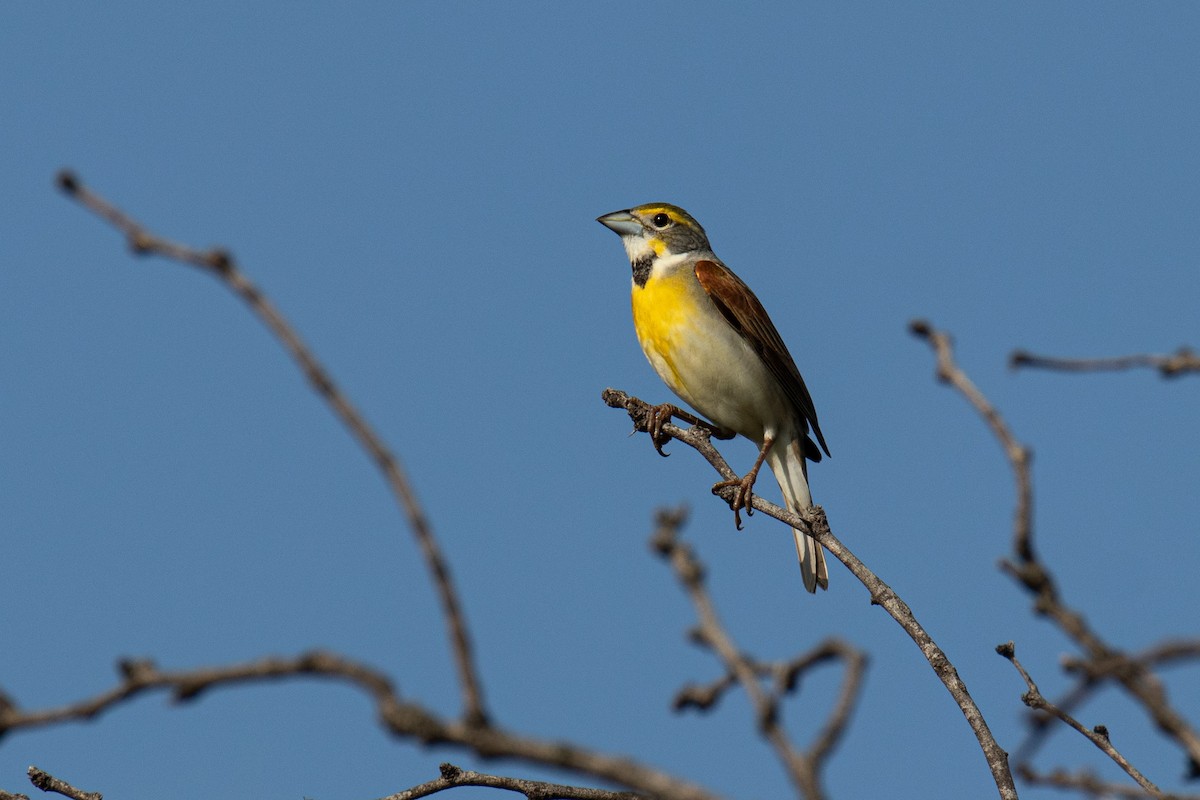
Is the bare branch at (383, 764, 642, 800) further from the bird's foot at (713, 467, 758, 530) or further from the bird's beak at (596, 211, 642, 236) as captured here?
the bird's beak at (596, 211, 642, 236)

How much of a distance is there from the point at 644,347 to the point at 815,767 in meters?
7.73

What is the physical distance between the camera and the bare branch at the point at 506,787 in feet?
13.2

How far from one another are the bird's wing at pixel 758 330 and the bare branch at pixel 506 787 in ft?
17.3

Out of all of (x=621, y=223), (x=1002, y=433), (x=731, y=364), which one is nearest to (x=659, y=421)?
(x=731, y=364)

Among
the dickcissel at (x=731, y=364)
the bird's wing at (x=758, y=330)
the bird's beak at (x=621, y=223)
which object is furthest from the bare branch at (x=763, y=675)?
the bird's beak at (x=621, y=223)

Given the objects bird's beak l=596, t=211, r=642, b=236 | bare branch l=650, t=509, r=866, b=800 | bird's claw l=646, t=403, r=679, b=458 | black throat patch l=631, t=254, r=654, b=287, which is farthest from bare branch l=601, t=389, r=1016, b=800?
bird's beak l=596, t=211, r=642, b=236

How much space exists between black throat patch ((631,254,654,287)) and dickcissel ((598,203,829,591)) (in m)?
0.01

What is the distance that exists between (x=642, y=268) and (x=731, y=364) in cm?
125

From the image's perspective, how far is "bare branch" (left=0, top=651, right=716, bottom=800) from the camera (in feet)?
4.58

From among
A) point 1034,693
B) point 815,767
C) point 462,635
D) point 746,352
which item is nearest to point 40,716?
point 462,635

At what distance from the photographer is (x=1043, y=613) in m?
1.74

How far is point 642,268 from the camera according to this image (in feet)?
31.8

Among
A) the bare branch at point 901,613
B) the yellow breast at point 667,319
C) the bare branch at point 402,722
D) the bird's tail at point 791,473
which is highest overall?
the yellow breast at point 667,319

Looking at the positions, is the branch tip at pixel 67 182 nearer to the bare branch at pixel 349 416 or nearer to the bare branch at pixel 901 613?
the bare branch at pixel 349 416
